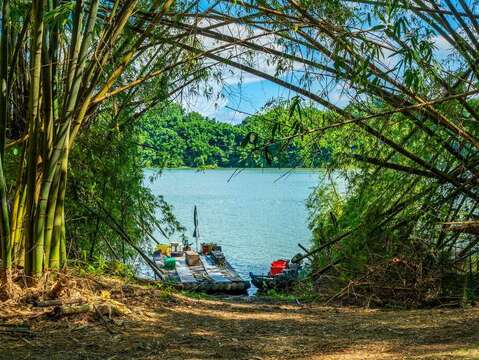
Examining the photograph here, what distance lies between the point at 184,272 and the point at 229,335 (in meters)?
10.7

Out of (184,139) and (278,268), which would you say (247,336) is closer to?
(184,139)

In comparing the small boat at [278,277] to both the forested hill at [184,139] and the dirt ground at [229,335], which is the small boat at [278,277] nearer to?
the forested hill at [184,139]

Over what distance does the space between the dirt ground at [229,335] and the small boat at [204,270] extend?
7.58 meters

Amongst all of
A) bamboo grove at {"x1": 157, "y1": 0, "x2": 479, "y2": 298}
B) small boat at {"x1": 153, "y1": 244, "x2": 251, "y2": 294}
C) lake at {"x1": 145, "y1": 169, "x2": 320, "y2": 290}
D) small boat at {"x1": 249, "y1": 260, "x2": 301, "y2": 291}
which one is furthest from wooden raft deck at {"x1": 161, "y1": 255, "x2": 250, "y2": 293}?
bamboo grove at {"x1": 157, "y1": 0, "x2": 479, "y2": 298}

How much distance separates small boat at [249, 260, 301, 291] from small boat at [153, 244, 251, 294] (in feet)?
1.25

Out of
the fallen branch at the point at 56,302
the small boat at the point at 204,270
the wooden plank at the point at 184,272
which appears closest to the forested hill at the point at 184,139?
the fallen branch at the point at 56,302

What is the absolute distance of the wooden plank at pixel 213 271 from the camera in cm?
1356

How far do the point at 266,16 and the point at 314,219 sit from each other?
6.93 metres

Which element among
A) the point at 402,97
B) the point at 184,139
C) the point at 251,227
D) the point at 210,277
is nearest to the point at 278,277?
the point at 210,277

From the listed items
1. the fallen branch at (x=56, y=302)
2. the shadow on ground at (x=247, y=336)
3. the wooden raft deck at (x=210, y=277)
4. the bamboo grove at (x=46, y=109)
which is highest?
the bamboo grove at (x=46, y=109)

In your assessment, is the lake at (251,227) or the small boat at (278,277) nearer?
the small boat at (278,277)

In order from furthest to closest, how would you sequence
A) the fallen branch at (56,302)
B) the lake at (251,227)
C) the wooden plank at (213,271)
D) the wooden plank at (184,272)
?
the lake at (251,227) < the wooden plank at (213,271) < the wooden plank at (184,272) < the fallen branch at (56,302)

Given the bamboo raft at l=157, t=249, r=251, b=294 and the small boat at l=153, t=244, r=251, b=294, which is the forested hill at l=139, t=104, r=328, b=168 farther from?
the bamboo raft at l=157, t=249, r=251, b=294

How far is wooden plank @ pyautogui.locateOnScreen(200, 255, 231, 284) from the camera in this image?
44.5ft
